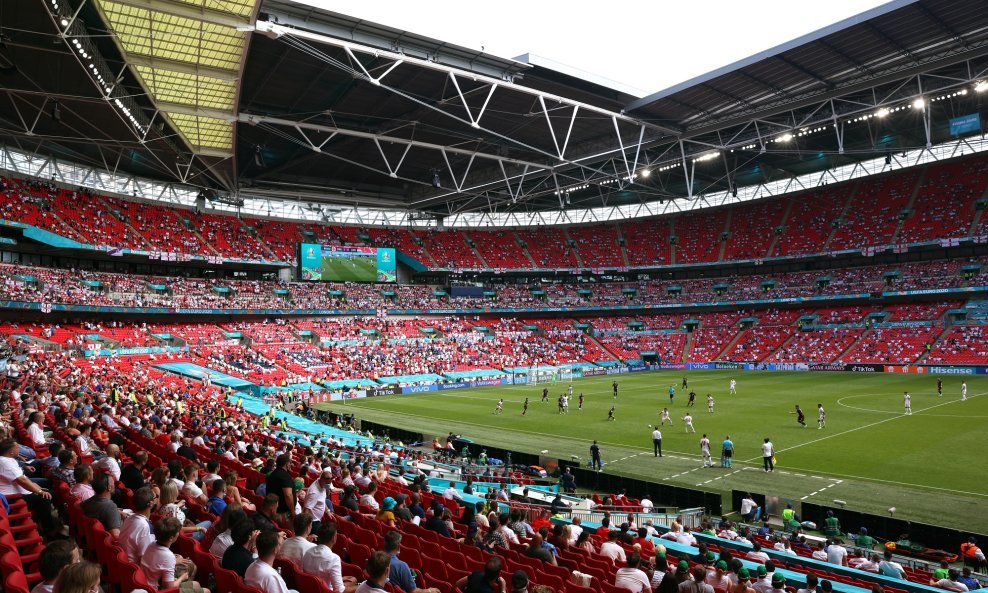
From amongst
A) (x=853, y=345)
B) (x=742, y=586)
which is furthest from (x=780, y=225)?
(x=742, y=586)

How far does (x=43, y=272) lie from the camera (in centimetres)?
5019

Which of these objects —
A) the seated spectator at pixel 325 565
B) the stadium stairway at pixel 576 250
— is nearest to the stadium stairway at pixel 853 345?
the stadium stairway at pixel 576 250

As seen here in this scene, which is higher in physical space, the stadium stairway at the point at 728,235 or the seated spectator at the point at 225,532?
the stadium stairway at the point at 728,235

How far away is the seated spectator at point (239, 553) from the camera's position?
18.0ft

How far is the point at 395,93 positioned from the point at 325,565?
3469 centimetres

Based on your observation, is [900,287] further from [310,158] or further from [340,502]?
[340,502]

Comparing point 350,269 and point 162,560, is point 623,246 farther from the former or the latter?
point 162,560

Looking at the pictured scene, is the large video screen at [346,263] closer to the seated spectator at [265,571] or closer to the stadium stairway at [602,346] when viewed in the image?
the stadium stairway at [602,346]

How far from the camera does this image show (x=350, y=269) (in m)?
70.9

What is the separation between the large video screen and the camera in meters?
68.4

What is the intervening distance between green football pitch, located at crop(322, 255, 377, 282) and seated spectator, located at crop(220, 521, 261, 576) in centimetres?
6577

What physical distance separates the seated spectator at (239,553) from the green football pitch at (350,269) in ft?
216

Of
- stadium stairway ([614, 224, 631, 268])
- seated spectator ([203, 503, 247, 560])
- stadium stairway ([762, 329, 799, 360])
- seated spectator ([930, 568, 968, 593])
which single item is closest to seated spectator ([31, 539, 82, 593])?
seated spectator ([203, 503, 247, 560])

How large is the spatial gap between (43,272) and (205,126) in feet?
71.2
